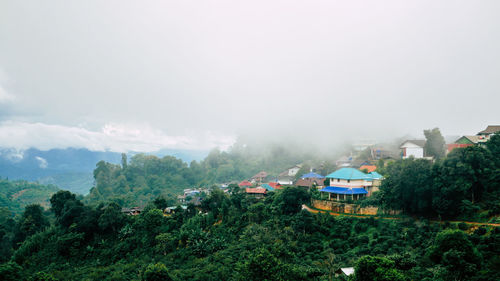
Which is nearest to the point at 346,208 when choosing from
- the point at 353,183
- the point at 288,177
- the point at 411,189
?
the point at 353,183

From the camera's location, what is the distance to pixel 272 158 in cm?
7294

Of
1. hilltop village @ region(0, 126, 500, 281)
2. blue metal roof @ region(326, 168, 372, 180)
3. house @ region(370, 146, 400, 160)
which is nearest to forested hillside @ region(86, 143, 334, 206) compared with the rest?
house @ region(370, 146, 400, 160)

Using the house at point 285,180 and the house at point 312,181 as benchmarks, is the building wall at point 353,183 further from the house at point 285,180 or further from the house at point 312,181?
the house at point 285,180

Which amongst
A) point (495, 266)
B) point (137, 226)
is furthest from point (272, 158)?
point (495, 266)

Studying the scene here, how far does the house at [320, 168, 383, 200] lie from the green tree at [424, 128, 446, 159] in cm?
993

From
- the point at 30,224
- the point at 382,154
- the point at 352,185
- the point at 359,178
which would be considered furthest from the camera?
the point at 382,154

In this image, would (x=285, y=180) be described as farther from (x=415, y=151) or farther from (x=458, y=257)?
(x=458, y=257)

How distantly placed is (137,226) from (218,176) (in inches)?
1515

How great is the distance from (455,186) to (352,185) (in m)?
11.5

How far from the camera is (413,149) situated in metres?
39.9

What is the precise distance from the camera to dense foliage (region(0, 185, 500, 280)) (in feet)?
49.8

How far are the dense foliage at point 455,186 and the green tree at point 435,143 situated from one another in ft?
37.2

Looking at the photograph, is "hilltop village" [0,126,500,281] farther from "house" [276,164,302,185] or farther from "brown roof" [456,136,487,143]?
"house" [276,164,302,185]

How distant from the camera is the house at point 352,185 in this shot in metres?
30.5
